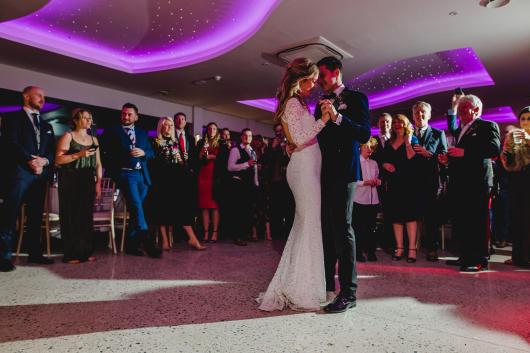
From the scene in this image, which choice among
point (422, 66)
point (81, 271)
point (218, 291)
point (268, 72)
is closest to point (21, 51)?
point (268, 72)

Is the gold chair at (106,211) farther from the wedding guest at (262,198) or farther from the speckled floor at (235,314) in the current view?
the wedding guest at (262,198)

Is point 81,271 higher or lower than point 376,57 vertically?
lower

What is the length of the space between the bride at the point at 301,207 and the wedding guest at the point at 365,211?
66.1 inches

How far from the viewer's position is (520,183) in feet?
12.0

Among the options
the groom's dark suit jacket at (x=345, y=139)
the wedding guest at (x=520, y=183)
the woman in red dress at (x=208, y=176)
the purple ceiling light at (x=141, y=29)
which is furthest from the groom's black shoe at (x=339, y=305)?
the purple ceiling light at (x=141, y=29)

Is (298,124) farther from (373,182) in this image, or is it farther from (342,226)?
(373,182)

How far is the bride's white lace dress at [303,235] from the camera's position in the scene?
6.92 ft

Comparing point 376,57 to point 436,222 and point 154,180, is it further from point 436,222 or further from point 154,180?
point 154,180

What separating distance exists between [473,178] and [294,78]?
2.08 m

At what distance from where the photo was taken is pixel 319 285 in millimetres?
2152

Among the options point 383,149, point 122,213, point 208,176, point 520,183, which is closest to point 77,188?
point 122,213

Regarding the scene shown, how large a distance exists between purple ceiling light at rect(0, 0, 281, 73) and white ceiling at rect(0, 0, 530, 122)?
0.66 ft

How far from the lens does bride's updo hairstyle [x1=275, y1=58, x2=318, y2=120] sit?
222 cm

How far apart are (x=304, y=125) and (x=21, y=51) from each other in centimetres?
602
